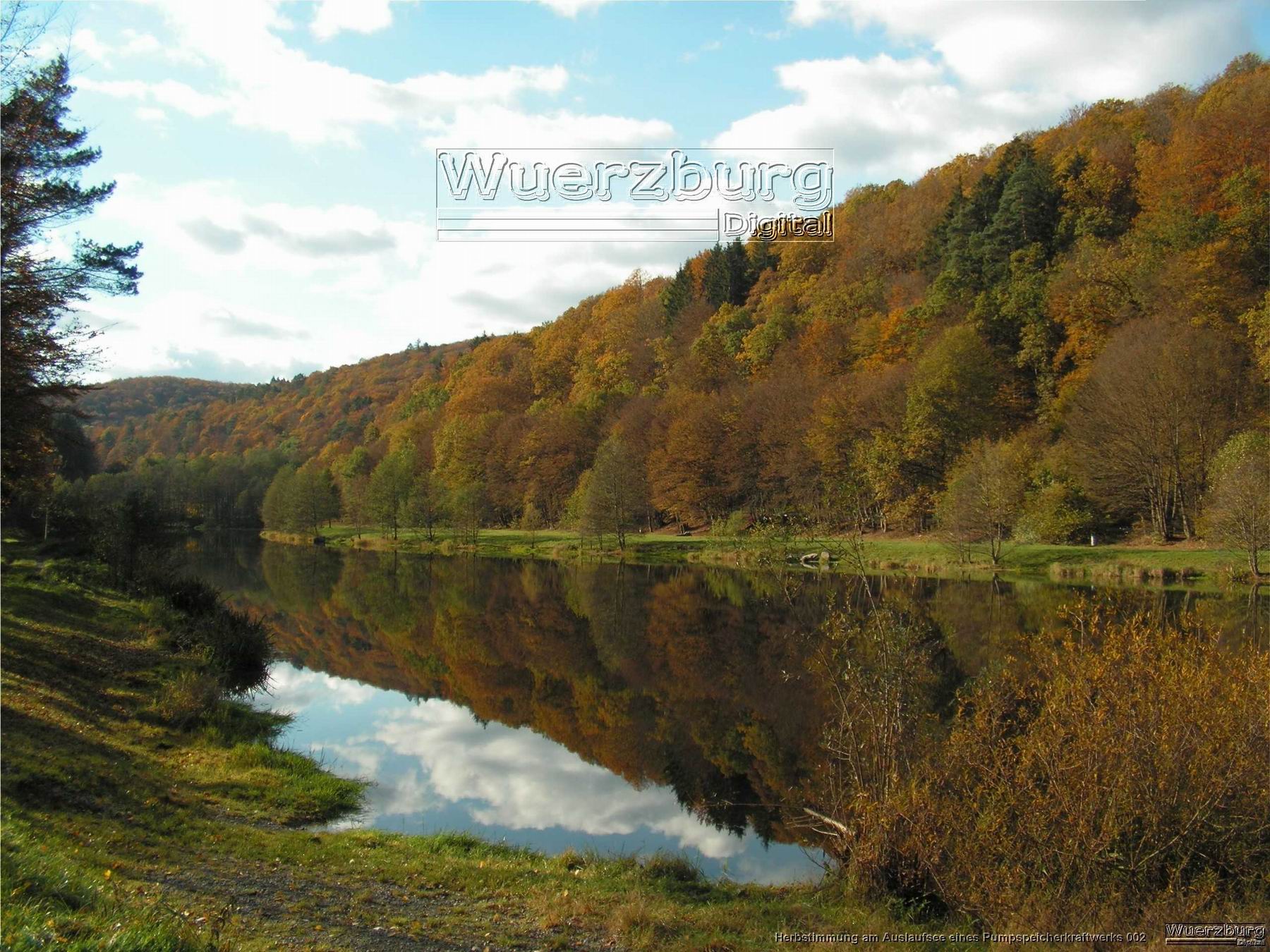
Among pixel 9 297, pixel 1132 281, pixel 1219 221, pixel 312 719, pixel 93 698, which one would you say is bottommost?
pixel 312 719

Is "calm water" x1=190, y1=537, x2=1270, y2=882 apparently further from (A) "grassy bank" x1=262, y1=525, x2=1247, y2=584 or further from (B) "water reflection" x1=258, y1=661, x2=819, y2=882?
(A) "grassy bank" x1=262, y1=525, x2=1247, y2=584

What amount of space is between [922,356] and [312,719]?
44278mm

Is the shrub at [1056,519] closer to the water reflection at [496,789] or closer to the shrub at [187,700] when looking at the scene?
the water reflection at [496,789]

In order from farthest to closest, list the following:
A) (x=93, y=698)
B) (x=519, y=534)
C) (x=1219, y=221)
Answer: (x=519, y=534) → (x=1219, y=221) → (x=93, y=698)

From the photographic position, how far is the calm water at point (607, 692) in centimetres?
1236

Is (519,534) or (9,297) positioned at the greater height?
(9,297)

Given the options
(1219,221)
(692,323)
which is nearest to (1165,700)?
(1219,221)

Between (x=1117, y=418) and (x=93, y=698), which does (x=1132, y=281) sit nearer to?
(x=1117, y=418)

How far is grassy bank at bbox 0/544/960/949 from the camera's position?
582 cm

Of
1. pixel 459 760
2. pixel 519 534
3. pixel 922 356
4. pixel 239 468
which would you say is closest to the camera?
pixel 459 760

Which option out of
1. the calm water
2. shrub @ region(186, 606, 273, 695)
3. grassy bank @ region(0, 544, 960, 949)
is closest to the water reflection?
the calm water

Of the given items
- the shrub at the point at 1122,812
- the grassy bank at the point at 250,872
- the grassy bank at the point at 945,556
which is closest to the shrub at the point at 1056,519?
the grassy bank at the point at 945,556

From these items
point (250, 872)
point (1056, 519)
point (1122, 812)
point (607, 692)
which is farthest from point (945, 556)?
point (250, 872)

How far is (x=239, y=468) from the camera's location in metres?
105
